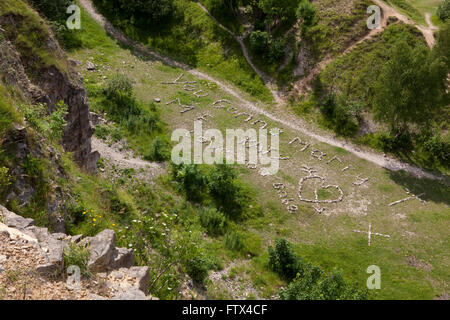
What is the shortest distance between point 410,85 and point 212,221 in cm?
2634

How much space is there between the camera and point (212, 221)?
30.6 meters

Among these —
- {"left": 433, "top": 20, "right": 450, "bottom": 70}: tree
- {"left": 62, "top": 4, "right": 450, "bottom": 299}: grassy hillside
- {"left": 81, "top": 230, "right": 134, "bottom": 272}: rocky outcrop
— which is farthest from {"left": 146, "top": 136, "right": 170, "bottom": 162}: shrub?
{"left": 433, "top": 20, "right": 450, "bottom": 70}: tree

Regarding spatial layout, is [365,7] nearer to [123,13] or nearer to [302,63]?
[302,63]

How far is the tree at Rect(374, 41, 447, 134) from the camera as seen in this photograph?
37406 mm

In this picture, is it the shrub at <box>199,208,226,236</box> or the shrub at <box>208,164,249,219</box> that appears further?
the shrub at <box>208,164,249,219</box>

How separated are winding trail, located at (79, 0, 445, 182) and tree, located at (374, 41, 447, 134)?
4.99m

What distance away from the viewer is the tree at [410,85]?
3741 cm

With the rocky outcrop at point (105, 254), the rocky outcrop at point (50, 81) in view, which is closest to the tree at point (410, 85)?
the rocky outcrop at point (50, 81)

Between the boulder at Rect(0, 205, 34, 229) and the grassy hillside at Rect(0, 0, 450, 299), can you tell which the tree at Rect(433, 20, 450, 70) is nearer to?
the grassy hillside at Rect(0, 0, 450, 299)

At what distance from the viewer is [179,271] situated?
21.8 meters

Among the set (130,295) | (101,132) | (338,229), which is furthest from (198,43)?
(130,295)

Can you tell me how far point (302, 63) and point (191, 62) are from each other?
1664 cm

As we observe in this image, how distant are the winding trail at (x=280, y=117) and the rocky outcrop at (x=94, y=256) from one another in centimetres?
3195

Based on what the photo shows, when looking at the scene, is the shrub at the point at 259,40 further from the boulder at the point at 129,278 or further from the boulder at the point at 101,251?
the boulder at the point at 129,278
